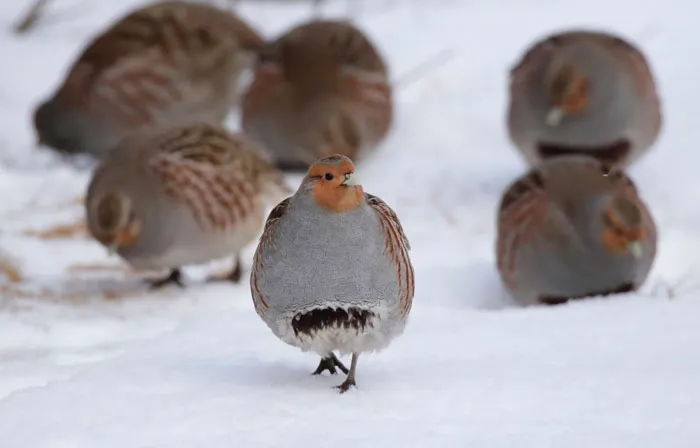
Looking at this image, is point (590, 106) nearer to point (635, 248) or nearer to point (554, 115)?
point (554, 115)

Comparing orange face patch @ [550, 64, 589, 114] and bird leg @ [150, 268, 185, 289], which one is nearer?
bird leg @ [150, 268, 185, 289]

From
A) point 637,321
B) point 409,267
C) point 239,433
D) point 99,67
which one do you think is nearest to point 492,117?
point 99,67

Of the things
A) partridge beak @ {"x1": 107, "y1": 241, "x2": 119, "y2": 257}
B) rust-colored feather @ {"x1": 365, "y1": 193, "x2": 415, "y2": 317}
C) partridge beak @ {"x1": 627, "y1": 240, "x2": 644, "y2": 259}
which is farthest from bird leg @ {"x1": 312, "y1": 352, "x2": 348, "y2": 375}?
partridge beak @ {"x1": 107, "y1": 241, "x2": 119, "y2": 257}

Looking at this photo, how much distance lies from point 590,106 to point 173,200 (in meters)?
2.56

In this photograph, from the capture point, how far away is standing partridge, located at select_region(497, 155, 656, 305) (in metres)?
5.07

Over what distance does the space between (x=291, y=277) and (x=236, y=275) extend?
252cm

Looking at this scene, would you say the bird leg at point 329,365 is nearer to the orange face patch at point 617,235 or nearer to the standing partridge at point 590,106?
the orange face patch at point 617,235

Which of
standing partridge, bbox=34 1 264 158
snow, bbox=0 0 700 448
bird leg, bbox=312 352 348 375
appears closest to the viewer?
snow, bbox=0 0 700 448

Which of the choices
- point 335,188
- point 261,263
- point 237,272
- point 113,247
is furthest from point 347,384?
point 237,272

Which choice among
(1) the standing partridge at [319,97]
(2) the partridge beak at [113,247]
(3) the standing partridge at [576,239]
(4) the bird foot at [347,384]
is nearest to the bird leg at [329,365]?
(4) the bird foot at [347,384]

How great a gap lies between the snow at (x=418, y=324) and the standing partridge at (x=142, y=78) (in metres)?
0.33

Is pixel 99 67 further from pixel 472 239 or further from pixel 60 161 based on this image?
pixel 472 239

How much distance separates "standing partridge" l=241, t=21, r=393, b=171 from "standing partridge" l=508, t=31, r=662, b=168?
1.09 meters

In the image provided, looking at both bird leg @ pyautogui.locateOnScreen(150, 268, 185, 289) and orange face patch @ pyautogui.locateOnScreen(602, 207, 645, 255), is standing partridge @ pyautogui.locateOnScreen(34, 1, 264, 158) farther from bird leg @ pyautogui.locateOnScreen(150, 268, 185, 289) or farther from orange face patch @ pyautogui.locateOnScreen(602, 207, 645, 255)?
orange face patch @ pyautogui.locateOnScreen(602, 207, 645, 255)
